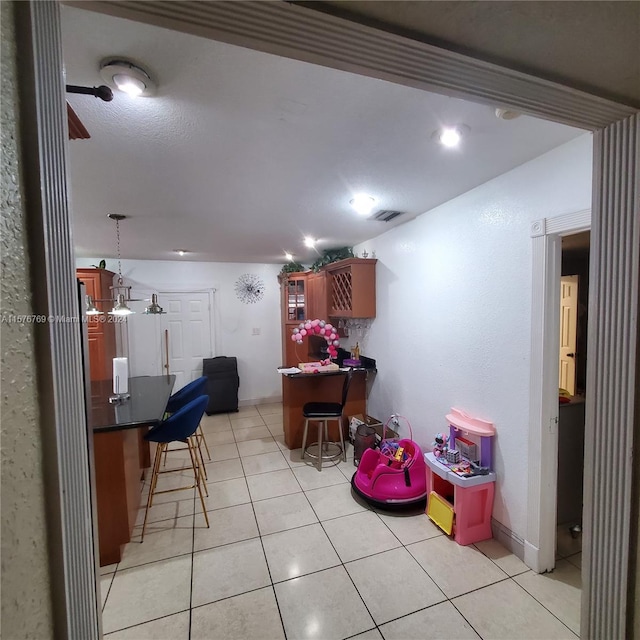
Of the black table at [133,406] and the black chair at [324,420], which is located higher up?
the black table at [133,406]

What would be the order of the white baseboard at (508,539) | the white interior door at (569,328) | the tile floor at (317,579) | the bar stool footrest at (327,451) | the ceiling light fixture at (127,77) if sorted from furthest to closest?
the bar stool footrest at (327,451) < the white interior door at (569,328) < the white baseboard at (508,539) < the tile floor at (317,579) < the ceiling light fixture at (127,77)

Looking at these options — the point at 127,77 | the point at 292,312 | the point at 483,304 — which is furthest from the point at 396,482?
the point at 292,312

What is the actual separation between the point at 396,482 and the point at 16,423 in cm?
255

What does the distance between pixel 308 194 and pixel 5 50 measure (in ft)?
6.06

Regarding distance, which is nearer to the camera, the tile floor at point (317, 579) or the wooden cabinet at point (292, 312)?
the tile floor at point (317, 579)

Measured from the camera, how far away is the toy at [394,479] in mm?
2414

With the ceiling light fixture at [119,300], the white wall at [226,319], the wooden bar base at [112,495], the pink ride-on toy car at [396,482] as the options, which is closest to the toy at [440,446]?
the pink ride-on toy car at [396,482]

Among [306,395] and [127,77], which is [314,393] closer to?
[306,395]

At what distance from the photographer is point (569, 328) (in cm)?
309

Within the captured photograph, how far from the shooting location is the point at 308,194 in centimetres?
217

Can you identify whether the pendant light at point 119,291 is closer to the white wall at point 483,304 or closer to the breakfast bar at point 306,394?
the breakfast bar at point 306,394

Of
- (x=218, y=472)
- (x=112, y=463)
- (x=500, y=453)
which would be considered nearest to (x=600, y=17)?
(x=500, y=453)

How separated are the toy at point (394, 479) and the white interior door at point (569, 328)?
177 cm

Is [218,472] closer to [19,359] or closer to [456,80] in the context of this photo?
[19,359]
